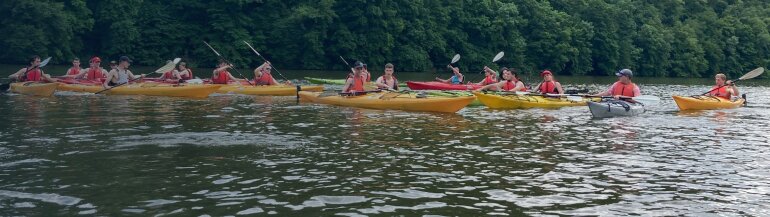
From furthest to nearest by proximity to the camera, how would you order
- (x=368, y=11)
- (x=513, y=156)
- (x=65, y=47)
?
(x=368, y=11) < (x=65, y=47) < (x=513, y=156)

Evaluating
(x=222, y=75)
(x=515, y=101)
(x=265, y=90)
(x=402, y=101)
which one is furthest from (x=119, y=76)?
(x=515, y=101)

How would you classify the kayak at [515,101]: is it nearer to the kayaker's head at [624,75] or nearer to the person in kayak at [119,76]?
the kayaker's head at [624,75]

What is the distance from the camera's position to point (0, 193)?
7344mm

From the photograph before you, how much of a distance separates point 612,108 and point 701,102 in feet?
14.7

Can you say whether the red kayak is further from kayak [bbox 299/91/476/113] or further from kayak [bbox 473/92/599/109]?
kayak [bbox 299/91/476/113]

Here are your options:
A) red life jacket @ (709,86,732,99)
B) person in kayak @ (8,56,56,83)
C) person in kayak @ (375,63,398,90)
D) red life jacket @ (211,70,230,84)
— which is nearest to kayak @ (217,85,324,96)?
red life jacket @ (211,70,230,84)

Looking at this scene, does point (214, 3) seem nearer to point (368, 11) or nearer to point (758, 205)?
point (368, 11)

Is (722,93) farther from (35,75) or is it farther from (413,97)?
(35,75)

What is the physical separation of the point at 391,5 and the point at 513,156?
41321 millimetres

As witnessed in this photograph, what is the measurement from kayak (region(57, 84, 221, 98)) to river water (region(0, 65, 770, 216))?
3.86 metres

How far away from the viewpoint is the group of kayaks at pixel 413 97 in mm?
16938

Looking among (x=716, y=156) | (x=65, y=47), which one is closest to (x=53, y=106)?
(x=716, y=156)

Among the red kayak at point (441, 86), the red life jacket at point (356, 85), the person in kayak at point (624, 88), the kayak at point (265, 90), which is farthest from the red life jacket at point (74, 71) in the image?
the person in kayak at point (624, 88)

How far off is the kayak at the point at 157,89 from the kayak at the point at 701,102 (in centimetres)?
1256
